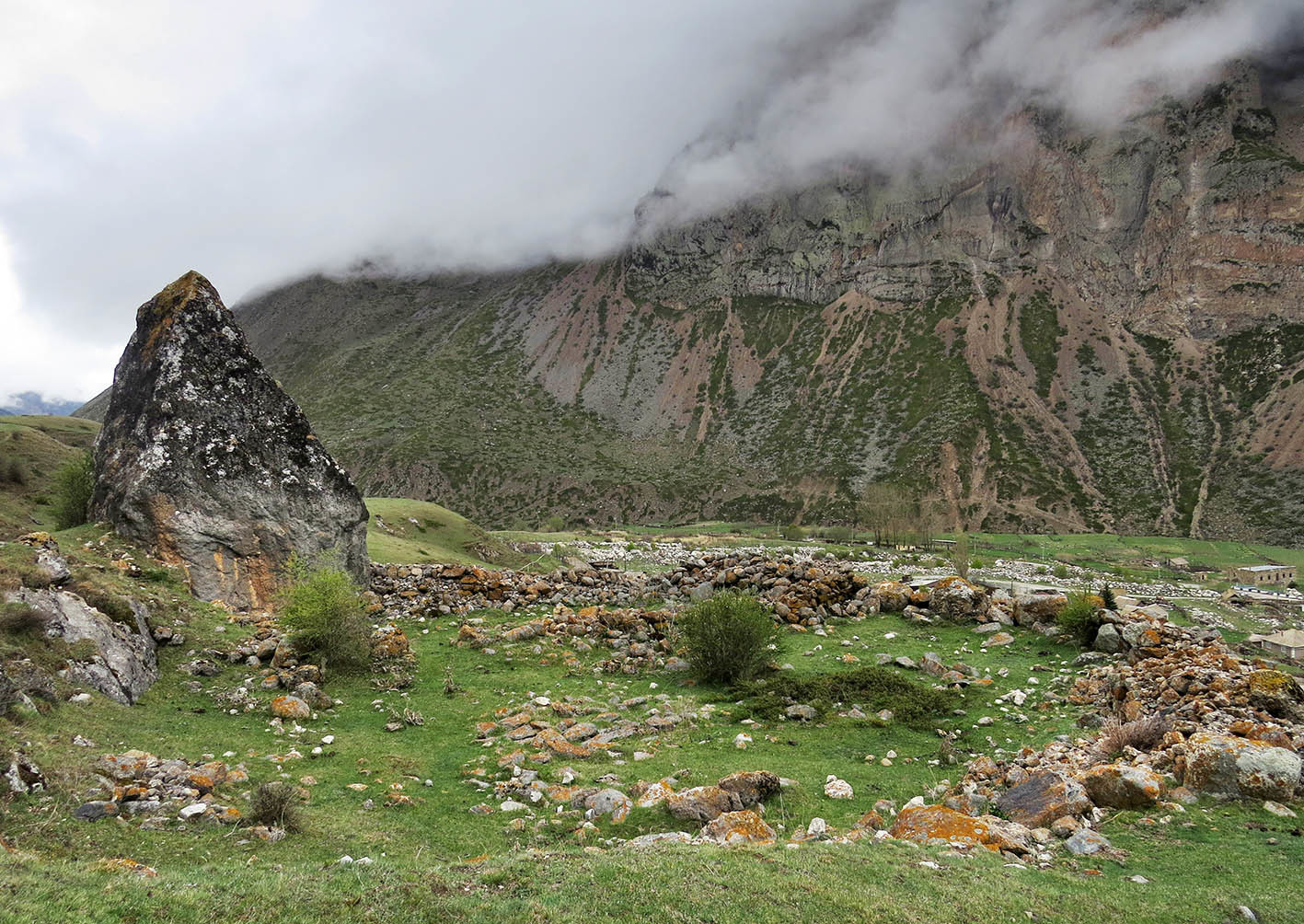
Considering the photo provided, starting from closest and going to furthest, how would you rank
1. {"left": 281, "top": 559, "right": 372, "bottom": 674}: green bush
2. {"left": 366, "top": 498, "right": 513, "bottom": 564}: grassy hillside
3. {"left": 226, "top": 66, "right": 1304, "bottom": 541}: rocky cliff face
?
{"left": 281, "top": 559, "right": 372, "bottom": 674}: green bush
{"left": 366, "top": 498, "right": 513, "bottom": 564}: grassy hillside
{"left": 226, "top": 66, "right": 1304, "bottom": 541}: rocky cliff face

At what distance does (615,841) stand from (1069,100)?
191m

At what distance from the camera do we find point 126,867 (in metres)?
6.63

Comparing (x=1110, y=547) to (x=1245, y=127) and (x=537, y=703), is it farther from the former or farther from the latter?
(x=1245, y=127)

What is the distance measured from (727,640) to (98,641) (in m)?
14.9

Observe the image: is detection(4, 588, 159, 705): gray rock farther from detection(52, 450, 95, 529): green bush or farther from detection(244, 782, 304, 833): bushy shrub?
detection(52, 450, 95, 529): green bush

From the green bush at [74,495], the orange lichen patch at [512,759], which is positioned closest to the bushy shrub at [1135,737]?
the orange lichen patch at [512,759]

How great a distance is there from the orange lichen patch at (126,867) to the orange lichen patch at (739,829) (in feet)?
21.4

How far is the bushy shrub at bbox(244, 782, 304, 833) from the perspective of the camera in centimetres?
896

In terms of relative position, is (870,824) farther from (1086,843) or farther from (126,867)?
(126,867)

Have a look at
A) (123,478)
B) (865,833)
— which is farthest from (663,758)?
(123,478)

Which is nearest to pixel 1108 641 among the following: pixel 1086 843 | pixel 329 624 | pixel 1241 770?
pixel 1241 770

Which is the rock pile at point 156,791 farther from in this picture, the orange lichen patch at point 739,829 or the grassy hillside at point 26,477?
the grassy hillside at point 26,477

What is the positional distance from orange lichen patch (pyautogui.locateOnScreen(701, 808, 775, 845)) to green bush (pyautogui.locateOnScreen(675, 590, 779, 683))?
8.74 metres

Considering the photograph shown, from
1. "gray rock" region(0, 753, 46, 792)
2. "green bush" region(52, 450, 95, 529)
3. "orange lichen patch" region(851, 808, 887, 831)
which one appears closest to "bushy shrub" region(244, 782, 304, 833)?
"gray rock" region(0, 753, 46, 792)
